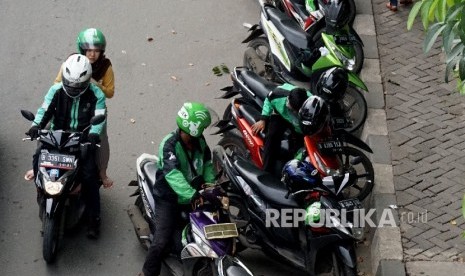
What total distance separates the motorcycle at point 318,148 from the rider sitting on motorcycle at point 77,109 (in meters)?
1.31

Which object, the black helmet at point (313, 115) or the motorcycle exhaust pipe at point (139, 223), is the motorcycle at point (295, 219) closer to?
the black helmet at point (313, 115)

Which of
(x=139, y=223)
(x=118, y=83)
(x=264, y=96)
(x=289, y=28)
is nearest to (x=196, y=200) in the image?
(x=139, y=223)

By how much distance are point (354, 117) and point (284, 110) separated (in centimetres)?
145

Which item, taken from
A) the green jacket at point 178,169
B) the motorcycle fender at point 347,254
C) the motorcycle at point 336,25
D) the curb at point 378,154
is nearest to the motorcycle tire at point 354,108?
the curb at point 378,154

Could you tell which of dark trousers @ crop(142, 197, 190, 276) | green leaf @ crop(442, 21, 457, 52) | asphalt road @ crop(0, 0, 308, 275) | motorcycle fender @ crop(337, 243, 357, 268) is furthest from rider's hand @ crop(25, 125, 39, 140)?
green leaf @ crop(442, 21, 457, 52)

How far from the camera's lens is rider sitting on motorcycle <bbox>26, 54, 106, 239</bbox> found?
8.85 metres

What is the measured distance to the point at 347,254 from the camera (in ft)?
25.5

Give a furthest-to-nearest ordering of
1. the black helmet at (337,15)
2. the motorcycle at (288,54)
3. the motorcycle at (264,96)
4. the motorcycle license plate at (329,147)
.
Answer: the black helmet at (337,15)
the motorcycle at (288,54)
the motorcycle at (264,96)
the motorcycle license plate at (329,147)

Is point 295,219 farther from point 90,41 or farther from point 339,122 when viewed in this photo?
point 90,41

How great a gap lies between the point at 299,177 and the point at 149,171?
145 cm

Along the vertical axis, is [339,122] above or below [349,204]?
above

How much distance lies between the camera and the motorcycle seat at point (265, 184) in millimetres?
8383

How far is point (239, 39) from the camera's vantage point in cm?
1255

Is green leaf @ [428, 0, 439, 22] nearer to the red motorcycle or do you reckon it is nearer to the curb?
the red motorcycle
